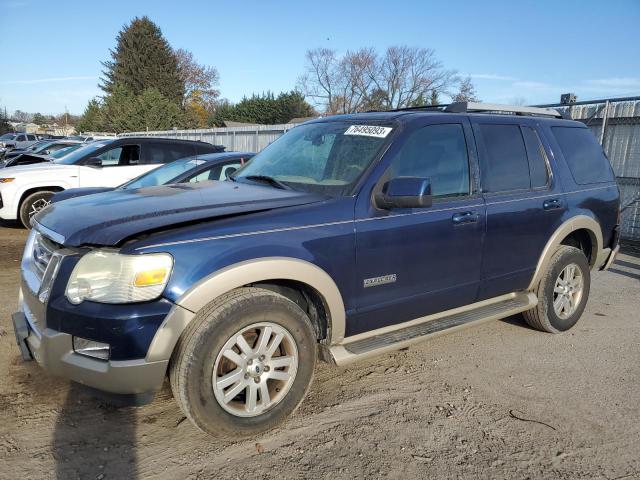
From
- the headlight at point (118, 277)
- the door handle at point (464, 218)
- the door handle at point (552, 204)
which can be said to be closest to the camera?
the headlight at point (118, 277)

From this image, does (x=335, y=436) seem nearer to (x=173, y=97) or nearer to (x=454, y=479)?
(x=454, y=479)

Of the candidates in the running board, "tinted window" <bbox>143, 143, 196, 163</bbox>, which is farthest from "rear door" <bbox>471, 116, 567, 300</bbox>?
"tinted window" <bbox>143, 143, 196, 163</bbox>

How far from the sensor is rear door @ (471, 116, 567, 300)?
12.7 ft

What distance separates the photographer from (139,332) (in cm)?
245

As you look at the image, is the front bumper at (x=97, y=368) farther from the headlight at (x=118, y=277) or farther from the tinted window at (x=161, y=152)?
the tinted window at (x=161, y=152)

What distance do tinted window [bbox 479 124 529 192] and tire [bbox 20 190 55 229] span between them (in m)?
7.86

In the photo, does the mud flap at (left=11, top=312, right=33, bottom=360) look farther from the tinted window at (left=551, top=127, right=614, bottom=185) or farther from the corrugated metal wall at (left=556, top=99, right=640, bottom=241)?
the corrugated metal wall at (left=556, top=99, right=640, bottom=241)

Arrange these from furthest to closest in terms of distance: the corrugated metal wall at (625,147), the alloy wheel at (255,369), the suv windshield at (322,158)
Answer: the corrugated metal wall at (625,147) < the suv windshield at (322,158) < the alloy wheel at (255,369)

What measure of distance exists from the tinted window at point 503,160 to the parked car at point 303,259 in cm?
1

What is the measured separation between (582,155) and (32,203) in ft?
28.3

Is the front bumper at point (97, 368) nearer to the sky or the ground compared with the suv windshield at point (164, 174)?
nearer to the ground

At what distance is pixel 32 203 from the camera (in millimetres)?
8875

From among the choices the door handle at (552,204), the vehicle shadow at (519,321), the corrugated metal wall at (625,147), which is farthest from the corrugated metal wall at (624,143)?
the door handle at (552,204)

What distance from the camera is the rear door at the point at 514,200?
387 centimetres
